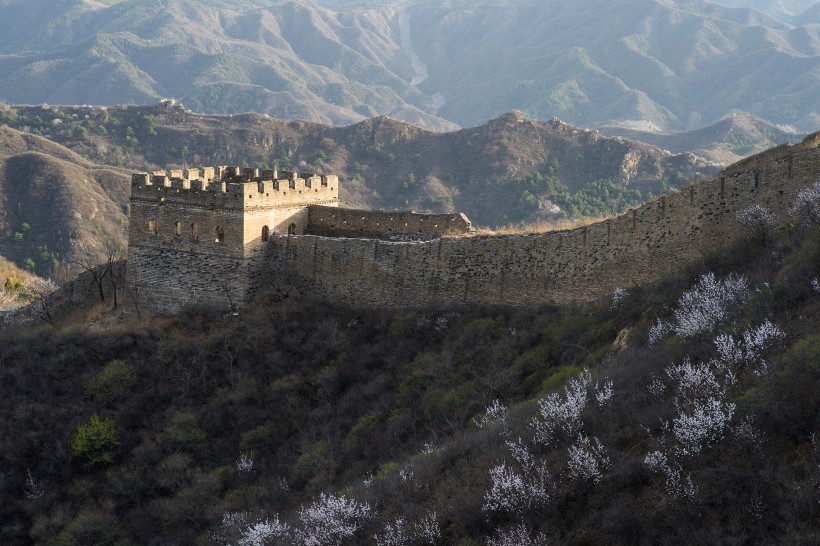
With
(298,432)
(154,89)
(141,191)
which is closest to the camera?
(298,432)

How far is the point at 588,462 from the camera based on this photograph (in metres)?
11.6

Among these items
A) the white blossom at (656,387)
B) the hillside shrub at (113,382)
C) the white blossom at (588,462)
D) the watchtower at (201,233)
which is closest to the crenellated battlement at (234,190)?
the watchtower at (201,233)

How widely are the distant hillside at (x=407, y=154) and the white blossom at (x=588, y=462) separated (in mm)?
63844

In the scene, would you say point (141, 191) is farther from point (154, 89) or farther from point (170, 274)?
point (154, 89)

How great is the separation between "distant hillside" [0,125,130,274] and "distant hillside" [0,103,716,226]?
44.2 ft

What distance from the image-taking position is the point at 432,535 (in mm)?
12305

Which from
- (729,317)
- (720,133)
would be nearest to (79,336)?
(729,317)

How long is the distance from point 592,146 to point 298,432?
75489 mm

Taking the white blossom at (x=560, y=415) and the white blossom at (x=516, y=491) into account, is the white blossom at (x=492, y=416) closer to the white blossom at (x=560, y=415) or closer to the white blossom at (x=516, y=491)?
the white blossom at (x=560, y=415)

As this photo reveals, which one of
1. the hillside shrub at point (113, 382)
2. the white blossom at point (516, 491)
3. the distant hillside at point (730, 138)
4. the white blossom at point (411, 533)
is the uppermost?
the distant hillside at point (730, 138)

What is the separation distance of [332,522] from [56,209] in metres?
68.5

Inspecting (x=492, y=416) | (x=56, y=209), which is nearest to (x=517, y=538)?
(x=492, y=416)

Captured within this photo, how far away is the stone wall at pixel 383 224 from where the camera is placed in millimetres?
24719

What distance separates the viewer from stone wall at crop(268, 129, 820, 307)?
18.3 metres
